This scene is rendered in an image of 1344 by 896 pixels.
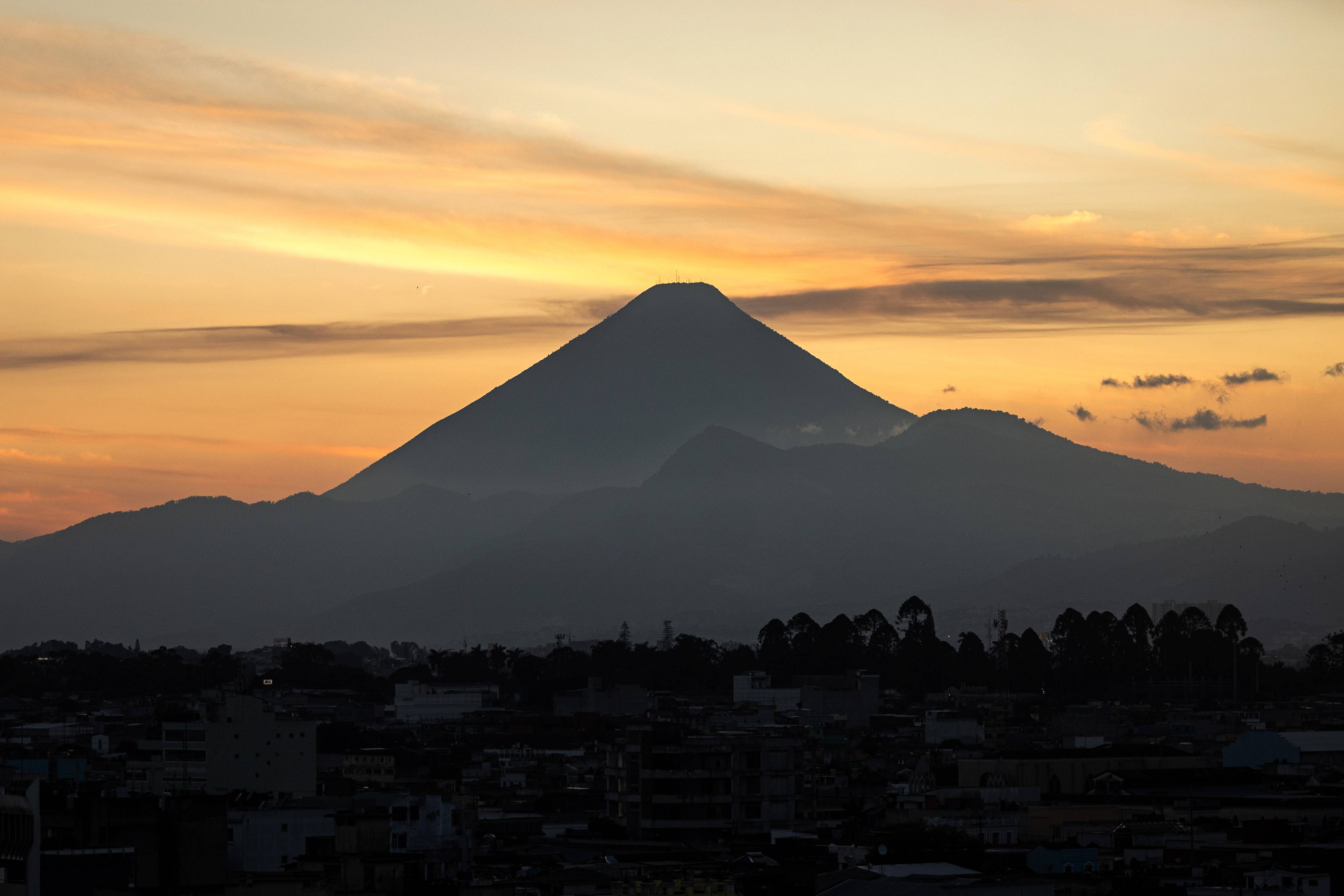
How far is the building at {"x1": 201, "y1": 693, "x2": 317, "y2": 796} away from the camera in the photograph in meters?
65.9

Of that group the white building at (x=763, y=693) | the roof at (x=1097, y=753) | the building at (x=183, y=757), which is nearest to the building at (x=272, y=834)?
the building at (x=183, y=757)

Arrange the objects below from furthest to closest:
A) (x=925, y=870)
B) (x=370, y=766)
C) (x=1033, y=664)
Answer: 1. (x=1033, y=664)
2. (x=370, y=766)
3. (x=925, y=870)

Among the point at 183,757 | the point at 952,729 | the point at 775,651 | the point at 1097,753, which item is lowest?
the point at 1097,753

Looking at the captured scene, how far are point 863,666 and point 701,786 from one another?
10751 centimetres

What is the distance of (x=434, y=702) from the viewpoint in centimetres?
15400

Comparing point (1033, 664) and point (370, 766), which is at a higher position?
point (1033, 664)

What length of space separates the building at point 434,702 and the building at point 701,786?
268 feet

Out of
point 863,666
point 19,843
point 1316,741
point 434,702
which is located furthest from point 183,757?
point 863,666

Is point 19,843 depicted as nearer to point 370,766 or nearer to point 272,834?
point 272,834

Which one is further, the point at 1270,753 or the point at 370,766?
the point at 1270,753

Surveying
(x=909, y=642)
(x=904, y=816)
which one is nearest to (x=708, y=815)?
(x=904, y=816)

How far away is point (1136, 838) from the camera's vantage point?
61000 mm

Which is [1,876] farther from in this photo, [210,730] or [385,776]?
[385,776]

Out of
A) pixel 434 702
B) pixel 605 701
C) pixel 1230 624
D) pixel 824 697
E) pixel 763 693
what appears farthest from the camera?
pixel 1230 624
